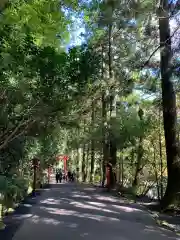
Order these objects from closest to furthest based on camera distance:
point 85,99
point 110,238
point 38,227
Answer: point 110,238 → point 38,227 → point 85,99

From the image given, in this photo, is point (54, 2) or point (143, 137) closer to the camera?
point (54, 2)

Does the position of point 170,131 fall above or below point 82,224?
above

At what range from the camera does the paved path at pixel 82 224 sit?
8.95m

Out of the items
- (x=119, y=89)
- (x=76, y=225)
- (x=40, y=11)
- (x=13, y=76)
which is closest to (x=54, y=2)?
(x=40, y=11)

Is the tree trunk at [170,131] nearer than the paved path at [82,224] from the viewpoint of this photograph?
No

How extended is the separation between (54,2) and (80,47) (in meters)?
5.85

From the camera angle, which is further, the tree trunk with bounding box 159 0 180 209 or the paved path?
the tree trunk with bounding box 159 0 180 209

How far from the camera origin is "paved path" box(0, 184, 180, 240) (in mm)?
8949

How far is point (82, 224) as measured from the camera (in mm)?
10438

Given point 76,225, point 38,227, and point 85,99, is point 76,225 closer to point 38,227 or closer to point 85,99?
point 38,227

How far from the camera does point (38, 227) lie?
9719mm

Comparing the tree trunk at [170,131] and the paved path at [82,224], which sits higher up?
the tree trunk at [170,131]

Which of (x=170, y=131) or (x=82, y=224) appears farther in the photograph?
(x=170, y=131)

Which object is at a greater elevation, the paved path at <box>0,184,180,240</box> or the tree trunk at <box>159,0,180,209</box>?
the tree trunk at <box>159,0,180,209</box>
